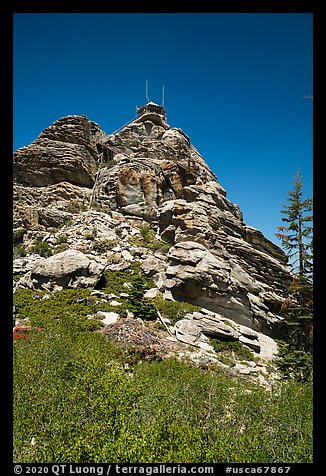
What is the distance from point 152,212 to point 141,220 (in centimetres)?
173

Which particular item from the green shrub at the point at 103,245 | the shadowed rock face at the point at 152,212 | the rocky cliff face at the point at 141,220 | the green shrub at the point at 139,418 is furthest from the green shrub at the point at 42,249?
the green shrub at the point at 139,418

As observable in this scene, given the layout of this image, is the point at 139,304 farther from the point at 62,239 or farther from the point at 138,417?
the point at 62,239

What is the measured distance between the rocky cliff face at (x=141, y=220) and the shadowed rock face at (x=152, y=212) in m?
0.12

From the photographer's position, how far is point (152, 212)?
115 ft

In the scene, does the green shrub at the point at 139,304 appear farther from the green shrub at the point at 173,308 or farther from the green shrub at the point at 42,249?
the green shrub at the point at 42,249

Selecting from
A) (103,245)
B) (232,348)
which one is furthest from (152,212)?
(232,348)

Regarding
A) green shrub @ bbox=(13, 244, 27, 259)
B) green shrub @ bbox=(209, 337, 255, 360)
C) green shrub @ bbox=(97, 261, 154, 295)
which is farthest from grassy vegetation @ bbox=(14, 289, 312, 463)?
green shrub @ bbox=(13, 244, 27, 259)

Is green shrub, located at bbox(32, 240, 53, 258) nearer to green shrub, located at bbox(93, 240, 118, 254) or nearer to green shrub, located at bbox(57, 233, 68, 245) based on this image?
green shrub, located at bbox(57, 233, 68, 245)

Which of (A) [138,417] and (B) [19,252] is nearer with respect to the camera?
(A) [138,417]

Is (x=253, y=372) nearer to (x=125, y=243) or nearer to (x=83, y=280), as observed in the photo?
(x=83, y=280)

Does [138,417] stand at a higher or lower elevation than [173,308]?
higher

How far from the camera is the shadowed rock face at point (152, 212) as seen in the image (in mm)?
23641
